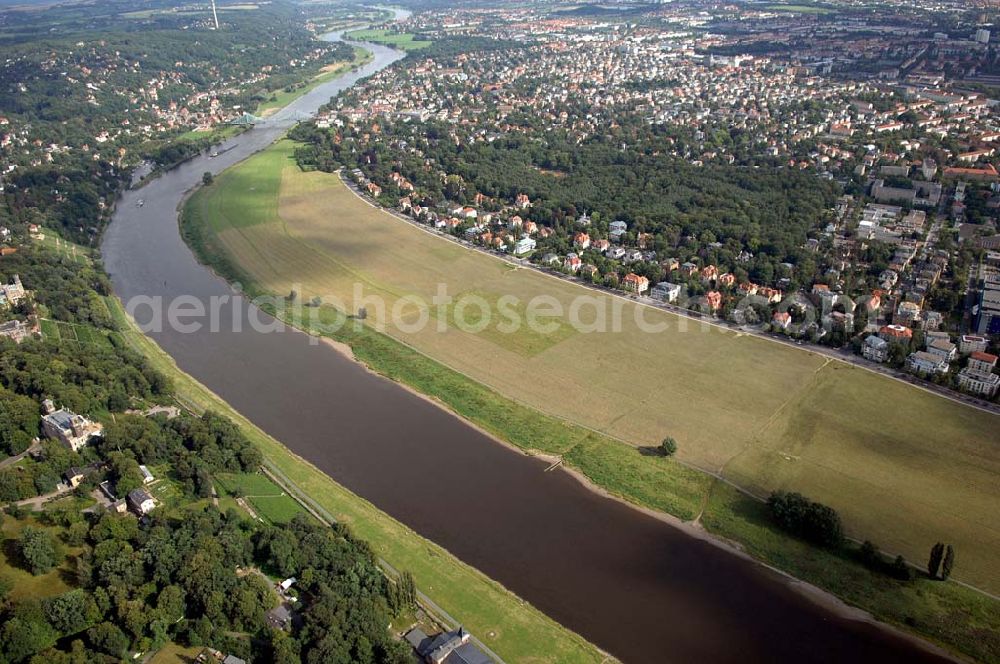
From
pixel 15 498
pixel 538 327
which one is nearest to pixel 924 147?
pixel 538 327

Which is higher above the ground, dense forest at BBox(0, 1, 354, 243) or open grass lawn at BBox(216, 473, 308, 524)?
dense forest at BBox(0, 1, 354, 243)

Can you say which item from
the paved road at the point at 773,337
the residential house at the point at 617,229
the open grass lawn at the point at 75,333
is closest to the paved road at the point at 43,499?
the open grass lawn at the point at 75,333

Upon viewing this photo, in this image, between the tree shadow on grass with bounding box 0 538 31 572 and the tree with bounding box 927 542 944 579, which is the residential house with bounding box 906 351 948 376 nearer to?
the tree with bounding box 927 542 944 579

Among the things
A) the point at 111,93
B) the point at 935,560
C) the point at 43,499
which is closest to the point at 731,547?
the point at 935,560

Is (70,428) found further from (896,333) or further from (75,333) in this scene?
(896,333)

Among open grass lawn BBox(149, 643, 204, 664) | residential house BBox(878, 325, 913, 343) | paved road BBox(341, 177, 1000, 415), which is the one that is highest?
residential house BBox(878, 325, 913, 343)

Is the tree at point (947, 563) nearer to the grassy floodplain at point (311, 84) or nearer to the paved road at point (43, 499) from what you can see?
the paved road at point (43, 499)

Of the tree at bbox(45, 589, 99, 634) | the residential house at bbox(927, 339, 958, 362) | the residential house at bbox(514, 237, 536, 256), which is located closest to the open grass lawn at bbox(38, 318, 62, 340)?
the tree at bbox(45, 589, 99, 634)
